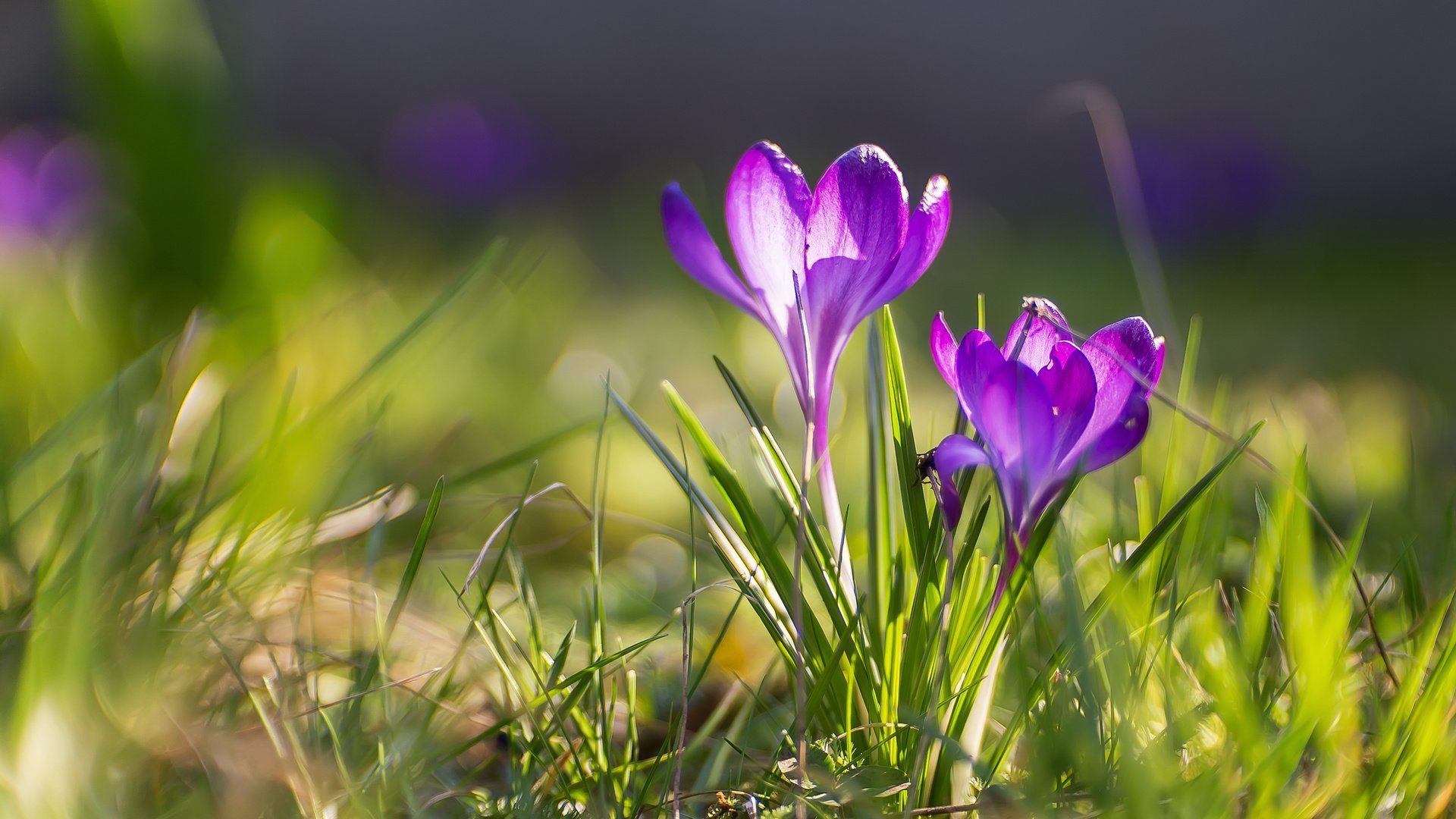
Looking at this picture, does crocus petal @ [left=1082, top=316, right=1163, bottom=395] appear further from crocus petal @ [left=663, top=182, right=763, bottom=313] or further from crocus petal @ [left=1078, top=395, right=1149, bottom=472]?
crocus petal @ [left=663, top=182, right=763, bottom=313]

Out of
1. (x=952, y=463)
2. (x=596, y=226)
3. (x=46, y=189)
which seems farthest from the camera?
(x=596, y=226)

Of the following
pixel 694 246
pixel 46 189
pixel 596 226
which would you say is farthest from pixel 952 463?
pixel 596 226

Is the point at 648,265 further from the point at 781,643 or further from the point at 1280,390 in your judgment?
the point at 781,643

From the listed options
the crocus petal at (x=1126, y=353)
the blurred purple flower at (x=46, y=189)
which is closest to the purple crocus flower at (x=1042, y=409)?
the crocus petal at (x=1126, y=353)

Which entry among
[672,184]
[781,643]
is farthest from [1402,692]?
[672,184]

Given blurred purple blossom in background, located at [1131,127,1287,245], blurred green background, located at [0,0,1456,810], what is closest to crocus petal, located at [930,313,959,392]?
blurred green background, located at [0,0,1456,810]

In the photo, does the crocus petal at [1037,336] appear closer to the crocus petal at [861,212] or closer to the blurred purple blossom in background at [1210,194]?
the crocus petal at [861,212]

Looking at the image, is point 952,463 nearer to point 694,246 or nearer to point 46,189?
point 694,246
